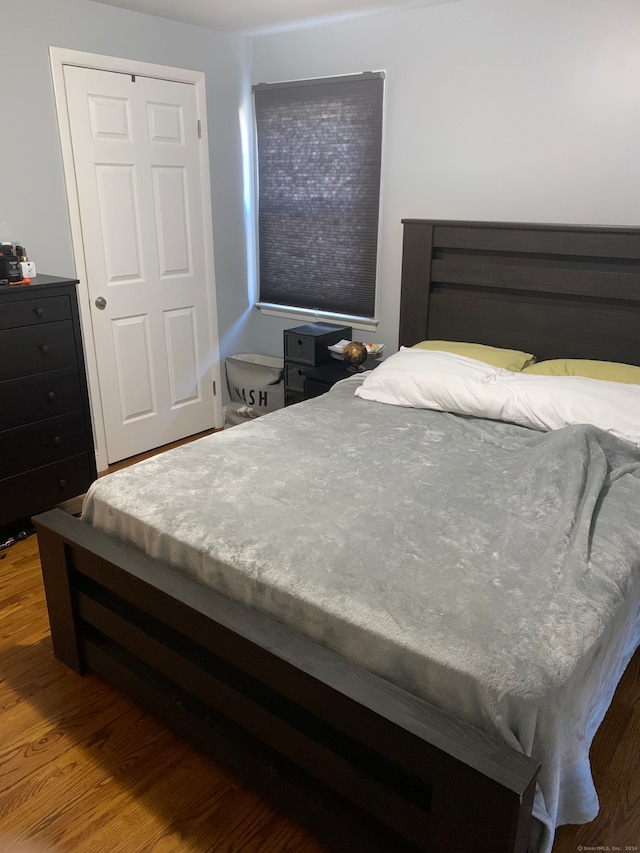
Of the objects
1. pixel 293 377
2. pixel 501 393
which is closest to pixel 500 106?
pixel 501 393

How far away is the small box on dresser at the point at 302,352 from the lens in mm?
3500

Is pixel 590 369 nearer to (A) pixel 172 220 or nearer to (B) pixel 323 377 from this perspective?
(B) pixel 323 377

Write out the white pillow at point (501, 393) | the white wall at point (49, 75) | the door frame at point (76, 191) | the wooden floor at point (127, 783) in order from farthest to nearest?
the door frame at point (76, 191)
the white wall at point (49, 75)
the white pillow at point (501, 393)
the wooden floor at point (127, 783)

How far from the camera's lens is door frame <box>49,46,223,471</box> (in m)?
3.00

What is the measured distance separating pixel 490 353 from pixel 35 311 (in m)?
1.97

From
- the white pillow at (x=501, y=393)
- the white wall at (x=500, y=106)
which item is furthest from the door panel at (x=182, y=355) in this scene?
the white pillow at (x=501, y=393)

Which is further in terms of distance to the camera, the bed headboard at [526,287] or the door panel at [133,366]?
the door panel at [133,366]

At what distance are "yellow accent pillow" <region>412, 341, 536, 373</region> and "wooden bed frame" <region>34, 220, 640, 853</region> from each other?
1.77 metres

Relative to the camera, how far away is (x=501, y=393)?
8.24 ft

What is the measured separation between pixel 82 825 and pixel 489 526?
127cm

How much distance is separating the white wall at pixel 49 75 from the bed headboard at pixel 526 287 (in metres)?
1.53

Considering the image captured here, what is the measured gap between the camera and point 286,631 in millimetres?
1440

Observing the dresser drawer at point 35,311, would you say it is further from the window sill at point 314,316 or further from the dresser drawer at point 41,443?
the window sill at point 314,316

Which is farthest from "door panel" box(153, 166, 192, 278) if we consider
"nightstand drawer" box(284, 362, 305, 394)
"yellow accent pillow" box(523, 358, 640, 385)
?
"yellow accent pillow" box(523, 358, 640, 385)
